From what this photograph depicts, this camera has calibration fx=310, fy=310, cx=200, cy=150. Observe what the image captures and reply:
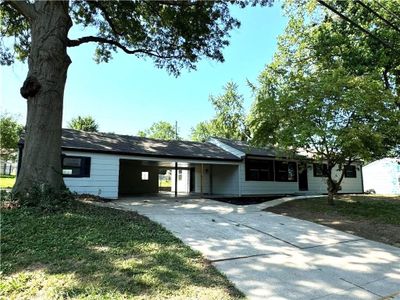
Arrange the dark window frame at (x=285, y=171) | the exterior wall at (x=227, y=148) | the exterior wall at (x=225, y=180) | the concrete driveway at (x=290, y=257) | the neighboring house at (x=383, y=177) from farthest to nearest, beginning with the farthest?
the neighboring house at (x=383, y=177), the dark window frame at (x=285, y=171), the exterior wall at (x=225, y=180), the exterior wall at (x=227, y=148), the concrete driveway at (x=290, y=257)

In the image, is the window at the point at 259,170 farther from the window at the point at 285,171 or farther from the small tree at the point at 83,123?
the small tree at the point at 83,123

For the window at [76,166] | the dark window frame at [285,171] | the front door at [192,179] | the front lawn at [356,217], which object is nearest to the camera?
the front lawn at [356,217]

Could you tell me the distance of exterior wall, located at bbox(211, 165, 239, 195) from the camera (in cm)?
1825

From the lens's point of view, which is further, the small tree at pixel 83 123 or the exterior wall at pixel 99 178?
the small tree at pixel 83 123

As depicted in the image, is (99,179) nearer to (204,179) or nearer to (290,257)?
(204,179)


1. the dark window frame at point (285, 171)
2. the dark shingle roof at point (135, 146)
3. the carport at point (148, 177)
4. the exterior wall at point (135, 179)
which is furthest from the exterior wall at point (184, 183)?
the dark window frame at point (285, 171)

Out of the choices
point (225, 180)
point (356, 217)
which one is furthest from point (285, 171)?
point (356, 217)

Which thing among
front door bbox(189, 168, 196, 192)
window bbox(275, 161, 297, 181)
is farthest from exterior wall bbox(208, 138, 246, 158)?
window bbox(275, 161, 297, 181)

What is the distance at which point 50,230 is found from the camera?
6000mm

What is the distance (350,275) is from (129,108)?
41.5 m

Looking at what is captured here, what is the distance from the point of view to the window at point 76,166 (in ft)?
42.8

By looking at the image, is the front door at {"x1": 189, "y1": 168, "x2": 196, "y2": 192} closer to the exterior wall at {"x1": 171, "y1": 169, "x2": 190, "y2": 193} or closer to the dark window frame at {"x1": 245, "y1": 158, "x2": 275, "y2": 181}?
the exterior wall at {"x1": 171, "y1": 169, "x2": 190, "y2": 193}


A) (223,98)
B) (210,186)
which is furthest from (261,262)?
(223,98)

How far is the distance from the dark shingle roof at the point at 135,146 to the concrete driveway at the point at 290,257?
18.8ft
